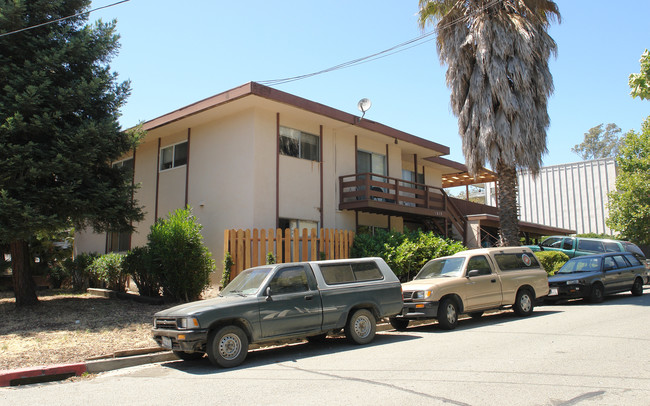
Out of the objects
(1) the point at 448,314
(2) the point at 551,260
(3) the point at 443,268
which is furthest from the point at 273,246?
(2) the point at 551,260

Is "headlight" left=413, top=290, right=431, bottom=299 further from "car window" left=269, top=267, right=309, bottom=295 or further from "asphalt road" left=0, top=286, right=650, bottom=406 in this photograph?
"car window" left=269, top=267, right=309, bottom=295

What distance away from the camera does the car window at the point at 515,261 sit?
12.1 metres

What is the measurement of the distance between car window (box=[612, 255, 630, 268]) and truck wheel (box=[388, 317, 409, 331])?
27.0 feet

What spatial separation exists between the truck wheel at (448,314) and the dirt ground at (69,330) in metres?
5.68

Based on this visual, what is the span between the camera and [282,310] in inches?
327

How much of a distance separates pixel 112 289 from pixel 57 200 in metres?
5.70

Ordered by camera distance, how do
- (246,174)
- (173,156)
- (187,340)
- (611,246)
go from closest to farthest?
(187,340) → (246,174) → (173,156) → (611,246)

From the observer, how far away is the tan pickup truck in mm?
10617

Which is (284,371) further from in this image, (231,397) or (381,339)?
(381,339)

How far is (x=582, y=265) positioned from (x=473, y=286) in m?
6.09

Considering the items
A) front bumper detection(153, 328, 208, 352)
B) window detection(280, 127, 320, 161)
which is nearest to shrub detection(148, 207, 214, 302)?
window detection(280, 127, 320, 161)

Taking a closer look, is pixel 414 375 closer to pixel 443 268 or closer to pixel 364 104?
pixel 443 268

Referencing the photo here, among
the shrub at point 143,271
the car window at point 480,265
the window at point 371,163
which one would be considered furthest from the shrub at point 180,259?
the window at point 371,163

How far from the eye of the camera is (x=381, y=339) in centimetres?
987
